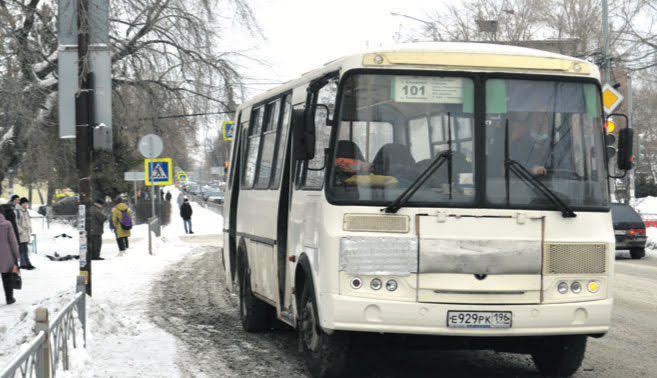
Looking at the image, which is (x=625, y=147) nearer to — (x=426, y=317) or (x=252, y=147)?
(x=426, y=317)

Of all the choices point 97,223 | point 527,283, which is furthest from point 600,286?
point 97,223

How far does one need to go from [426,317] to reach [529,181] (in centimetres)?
136

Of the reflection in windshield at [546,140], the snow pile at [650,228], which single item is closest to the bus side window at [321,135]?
the reflection in windshield at [546,140]

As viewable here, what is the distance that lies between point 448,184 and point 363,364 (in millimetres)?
2260

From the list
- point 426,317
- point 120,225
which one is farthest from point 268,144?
point 120,225

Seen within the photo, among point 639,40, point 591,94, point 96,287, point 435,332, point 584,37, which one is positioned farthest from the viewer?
point 584,37

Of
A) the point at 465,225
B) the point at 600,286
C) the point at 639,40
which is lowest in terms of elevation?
the point at 600,286

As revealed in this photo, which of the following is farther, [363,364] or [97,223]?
[97,223]

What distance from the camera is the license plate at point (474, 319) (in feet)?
24.6

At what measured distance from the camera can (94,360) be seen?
9.23 meters

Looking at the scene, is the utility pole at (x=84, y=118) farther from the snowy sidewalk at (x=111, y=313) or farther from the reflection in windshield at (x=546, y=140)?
the reflection in windshield at (x=546, y=140)

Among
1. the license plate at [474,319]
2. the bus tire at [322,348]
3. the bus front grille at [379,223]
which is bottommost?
the bus tire at [322,348]

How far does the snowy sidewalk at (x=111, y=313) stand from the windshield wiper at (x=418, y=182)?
8.21ft

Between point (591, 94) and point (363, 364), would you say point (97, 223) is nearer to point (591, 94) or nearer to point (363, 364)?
point (363, 364)
